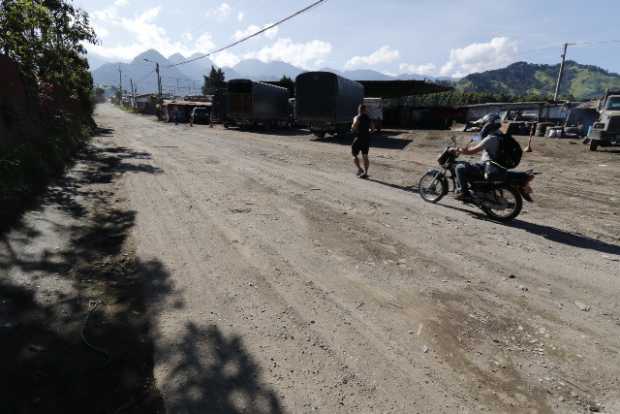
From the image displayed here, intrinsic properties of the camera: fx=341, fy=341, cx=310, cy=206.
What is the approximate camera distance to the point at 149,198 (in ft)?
23.9

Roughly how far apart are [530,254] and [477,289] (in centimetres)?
163

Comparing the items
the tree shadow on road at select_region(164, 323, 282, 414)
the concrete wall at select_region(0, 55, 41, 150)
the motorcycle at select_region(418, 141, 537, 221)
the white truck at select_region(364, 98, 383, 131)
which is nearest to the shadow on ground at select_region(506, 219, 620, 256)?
the motorcycle at select_region(418, 141, 537, 221)

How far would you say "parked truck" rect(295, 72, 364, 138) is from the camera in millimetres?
19125

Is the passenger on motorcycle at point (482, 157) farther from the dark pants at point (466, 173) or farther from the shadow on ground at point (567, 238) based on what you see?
the shadow on ground at point (567, 238)

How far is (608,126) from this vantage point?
15.4 metres

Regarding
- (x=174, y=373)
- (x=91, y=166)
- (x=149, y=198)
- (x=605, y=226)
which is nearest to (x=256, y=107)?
(x=91, y=166)

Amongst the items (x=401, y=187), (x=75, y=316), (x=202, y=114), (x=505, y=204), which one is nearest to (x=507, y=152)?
(x=505, y=204)

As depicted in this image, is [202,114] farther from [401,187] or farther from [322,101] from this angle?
[401,187]

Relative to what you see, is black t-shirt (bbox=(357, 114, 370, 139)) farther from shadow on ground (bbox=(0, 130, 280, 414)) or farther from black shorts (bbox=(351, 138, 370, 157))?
shadow on ground (bbox=(0, 130, 280, 414))

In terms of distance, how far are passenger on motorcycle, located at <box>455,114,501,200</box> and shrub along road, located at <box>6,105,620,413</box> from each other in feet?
1.79

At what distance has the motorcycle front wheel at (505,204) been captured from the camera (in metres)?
6.22

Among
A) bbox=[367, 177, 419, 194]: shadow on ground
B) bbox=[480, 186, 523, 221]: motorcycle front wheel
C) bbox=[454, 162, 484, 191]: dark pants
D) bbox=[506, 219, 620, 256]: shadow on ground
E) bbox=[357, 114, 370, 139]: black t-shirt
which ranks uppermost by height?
bbox=[357, 114, 370, 139]: black t-shirt

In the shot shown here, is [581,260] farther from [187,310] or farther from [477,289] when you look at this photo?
[187,310]

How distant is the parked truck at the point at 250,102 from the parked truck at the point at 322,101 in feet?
21.0
